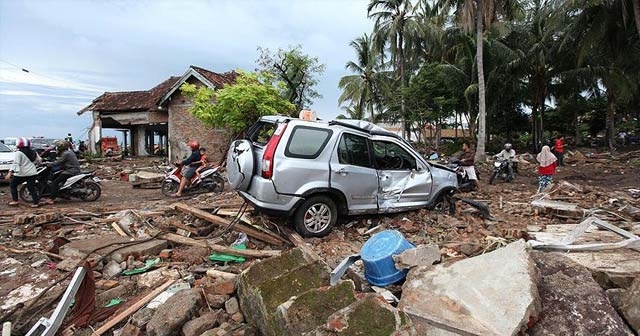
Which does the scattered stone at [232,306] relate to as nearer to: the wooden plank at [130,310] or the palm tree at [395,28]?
the wooden plank at [130,310]

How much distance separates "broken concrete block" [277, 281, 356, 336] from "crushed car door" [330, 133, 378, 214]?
9.07 feet

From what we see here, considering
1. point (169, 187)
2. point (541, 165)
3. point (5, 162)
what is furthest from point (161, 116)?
point (541, 165)

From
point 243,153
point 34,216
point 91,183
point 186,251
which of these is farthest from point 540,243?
point 91,183

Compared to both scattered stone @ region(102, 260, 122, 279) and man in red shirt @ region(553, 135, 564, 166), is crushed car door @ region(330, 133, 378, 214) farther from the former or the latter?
man in red shirt @ region(553, 135, 564, 166)

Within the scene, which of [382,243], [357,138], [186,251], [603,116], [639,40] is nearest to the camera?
[382,243]

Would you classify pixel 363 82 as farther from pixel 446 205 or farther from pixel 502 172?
pixel 446 205

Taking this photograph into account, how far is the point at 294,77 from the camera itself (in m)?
26.0

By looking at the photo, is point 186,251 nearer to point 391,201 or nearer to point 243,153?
point 243,153

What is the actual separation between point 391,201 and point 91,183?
7.75 meters

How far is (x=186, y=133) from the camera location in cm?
2127

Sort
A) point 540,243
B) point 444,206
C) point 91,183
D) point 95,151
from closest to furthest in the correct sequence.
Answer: point 540,243 → point 444,206 → point 91,183 → point 95,151

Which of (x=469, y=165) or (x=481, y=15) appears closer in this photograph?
(x=469, y=165)

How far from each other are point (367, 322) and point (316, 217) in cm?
315

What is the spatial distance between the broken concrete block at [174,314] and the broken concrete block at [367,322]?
1.32 metres
